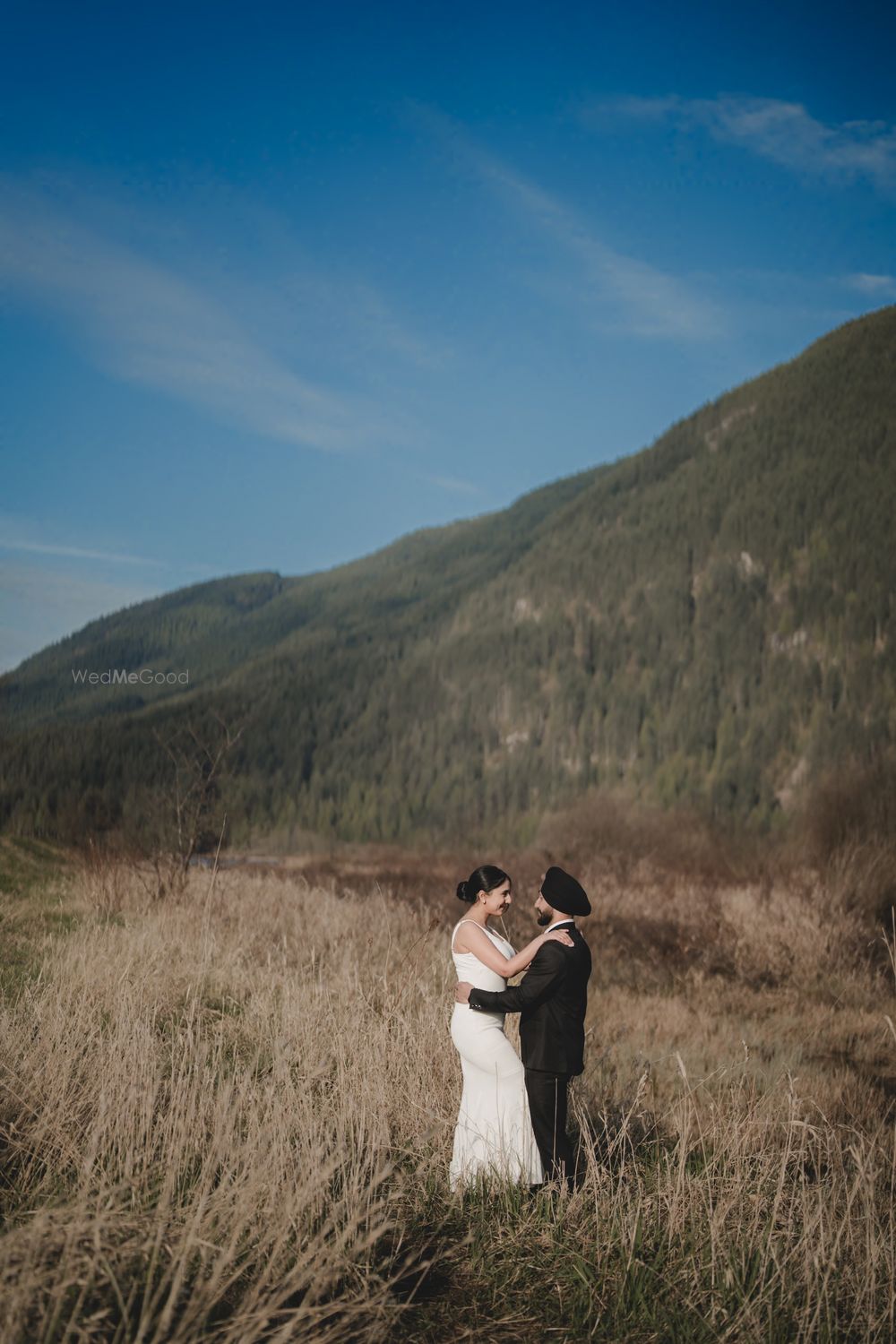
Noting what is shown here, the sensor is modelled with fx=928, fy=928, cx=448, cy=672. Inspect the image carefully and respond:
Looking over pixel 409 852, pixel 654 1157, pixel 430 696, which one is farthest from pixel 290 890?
pixel 430 696

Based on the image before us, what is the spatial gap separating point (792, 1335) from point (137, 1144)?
3038 mm

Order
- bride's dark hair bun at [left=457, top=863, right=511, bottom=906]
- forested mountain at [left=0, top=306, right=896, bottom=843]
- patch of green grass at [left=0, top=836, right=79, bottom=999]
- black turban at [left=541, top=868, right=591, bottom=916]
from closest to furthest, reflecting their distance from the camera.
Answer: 1. black turban at [left=541, top=868, right=591, bottom=916]
2. bride's dark hair bun at [left=457, top=863, right=511, bottom=906]
3. patch of green grass at [left=0, top=836, right=79, bottom=999]
4. forested mountain at [left=0, top=306, right=896, bottom=843]

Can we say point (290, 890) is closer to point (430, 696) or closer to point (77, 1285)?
point (77, 1285)

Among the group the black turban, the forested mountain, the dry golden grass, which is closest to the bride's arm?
the black turban

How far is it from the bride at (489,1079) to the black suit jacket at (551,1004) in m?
0.06

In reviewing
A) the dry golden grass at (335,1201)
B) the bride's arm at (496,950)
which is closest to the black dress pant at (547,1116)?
the dry golden grass at (335,1201)

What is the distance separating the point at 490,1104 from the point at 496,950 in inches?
32.1

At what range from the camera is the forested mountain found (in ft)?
281

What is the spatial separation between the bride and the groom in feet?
0.21

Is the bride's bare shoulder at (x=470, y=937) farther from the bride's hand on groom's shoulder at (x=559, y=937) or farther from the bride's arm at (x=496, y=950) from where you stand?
the bride's hand on groom's shoulder at (x=559, y=937)

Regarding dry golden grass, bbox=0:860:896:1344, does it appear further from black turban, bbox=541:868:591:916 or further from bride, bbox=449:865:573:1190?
black turban, bbox=541:868:591:916

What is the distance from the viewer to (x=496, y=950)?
4844 millimetres

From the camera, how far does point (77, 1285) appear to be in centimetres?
315

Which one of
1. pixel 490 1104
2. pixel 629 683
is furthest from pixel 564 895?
pixel 629 683
